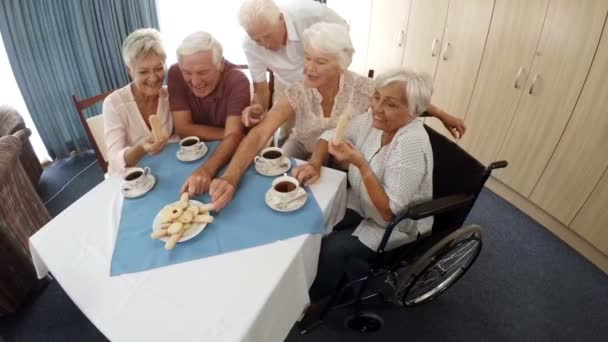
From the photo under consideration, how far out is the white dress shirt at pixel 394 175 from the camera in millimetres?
1169

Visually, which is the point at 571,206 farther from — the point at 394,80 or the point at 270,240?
the point at 270,240

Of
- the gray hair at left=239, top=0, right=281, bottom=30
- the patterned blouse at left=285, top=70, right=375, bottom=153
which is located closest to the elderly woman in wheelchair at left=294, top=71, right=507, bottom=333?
the patterned blouse at left=285, top=70, right=375, bottom=153

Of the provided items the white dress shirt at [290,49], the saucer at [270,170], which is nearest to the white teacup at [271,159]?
the saucer at [270,170]

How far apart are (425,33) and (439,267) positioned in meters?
2.22

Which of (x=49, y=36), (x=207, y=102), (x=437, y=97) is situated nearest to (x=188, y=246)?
(x=207, y=102)

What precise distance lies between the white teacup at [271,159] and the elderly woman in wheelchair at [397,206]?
87 mm

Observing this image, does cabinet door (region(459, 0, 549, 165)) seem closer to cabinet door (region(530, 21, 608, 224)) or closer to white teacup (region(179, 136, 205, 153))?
cabinet door (region(530, 21, 608, 224))

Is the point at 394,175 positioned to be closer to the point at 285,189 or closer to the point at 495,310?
the point at 285,189

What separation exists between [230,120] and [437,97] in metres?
2.05

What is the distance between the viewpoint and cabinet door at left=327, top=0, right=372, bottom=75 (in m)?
3.56

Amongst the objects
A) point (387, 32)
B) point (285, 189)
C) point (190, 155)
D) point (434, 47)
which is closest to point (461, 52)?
point (434, 47)

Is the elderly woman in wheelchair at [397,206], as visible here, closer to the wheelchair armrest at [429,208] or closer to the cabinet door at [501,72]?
the wheelchair armrest at [429,208]

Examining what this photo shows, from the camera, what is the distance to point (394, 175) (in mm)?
1180

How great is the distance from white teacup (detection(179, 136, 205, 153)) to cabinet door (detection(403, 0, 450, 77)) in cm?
190
